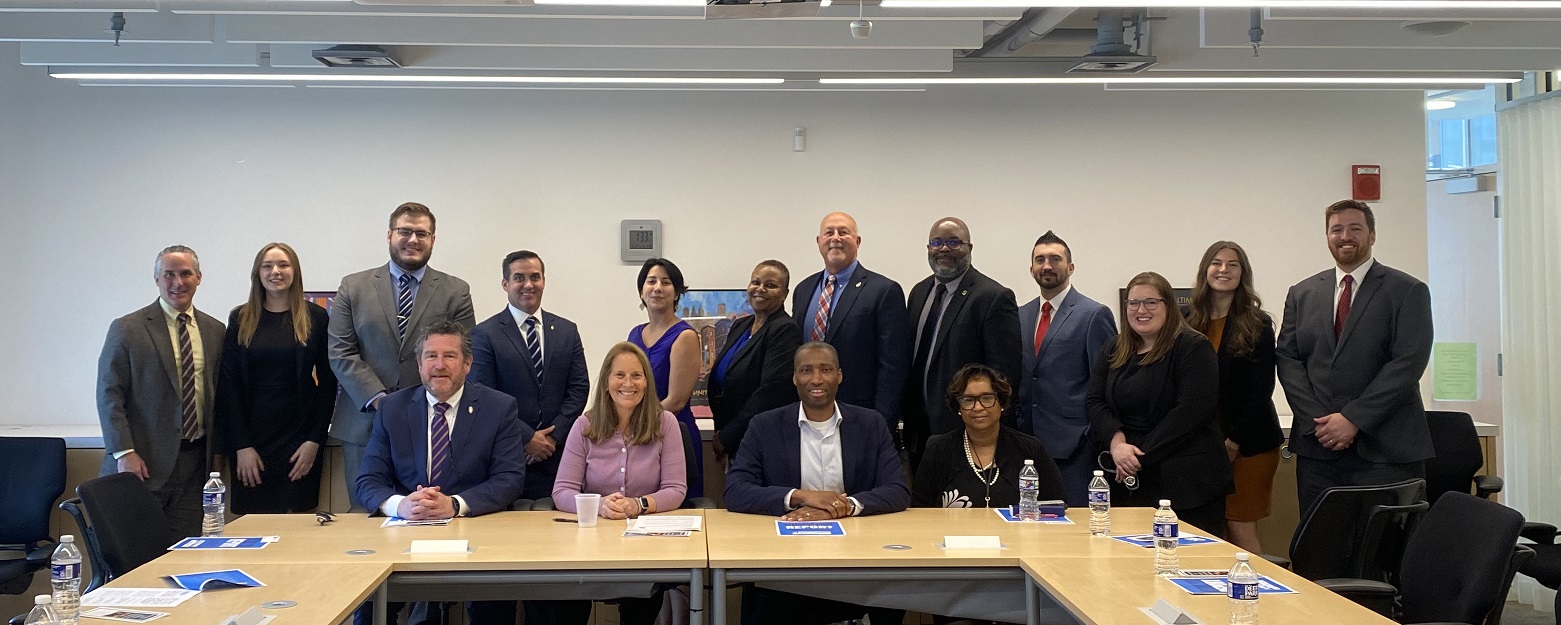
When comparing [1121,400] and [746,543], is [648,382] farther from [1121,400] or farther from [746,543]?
[1121,400]

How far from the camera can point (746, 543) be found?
3.61 meters

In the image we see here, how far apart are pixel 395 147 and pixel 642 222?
1437mm

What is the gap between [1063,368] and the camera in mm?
5117

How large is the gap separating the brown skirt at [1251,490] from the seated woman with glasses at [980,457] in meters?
1.16

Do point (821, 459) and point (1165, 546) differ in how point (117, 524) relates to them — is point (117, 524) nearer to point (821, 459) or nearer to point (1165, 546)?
point (821, 459)

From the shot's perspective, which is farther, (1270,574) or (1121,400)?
(1121,400)

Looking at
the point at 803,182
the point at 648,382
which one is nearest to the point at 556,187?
the point at 803,182

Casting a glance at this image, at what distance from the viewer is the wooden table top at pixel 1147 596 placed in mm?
2750

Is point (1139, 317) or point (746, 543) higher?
point (1139, 317)

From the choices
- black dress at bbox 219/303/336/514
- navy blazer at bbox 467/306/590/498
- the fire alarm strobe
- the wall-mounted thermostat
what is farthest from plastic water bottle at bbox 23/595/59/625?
the fire alarm strobe

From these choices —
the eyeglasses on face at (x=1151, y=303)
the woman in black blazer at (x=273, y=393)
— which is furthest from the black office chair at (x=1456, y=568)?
the woman in black blazer at (x=273, y=393)

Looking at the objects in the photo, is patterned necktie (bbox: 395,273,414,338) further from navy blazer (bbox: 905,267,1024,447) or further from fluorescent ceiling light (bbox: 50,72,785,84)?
navy blazer (bbox: 905,267,1024,447)

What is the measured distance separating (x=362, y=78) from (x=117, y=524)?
2.58 meters

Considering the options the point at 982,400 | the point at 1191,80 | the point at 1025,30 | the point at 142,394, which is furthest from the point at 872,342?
the point at 142,394
